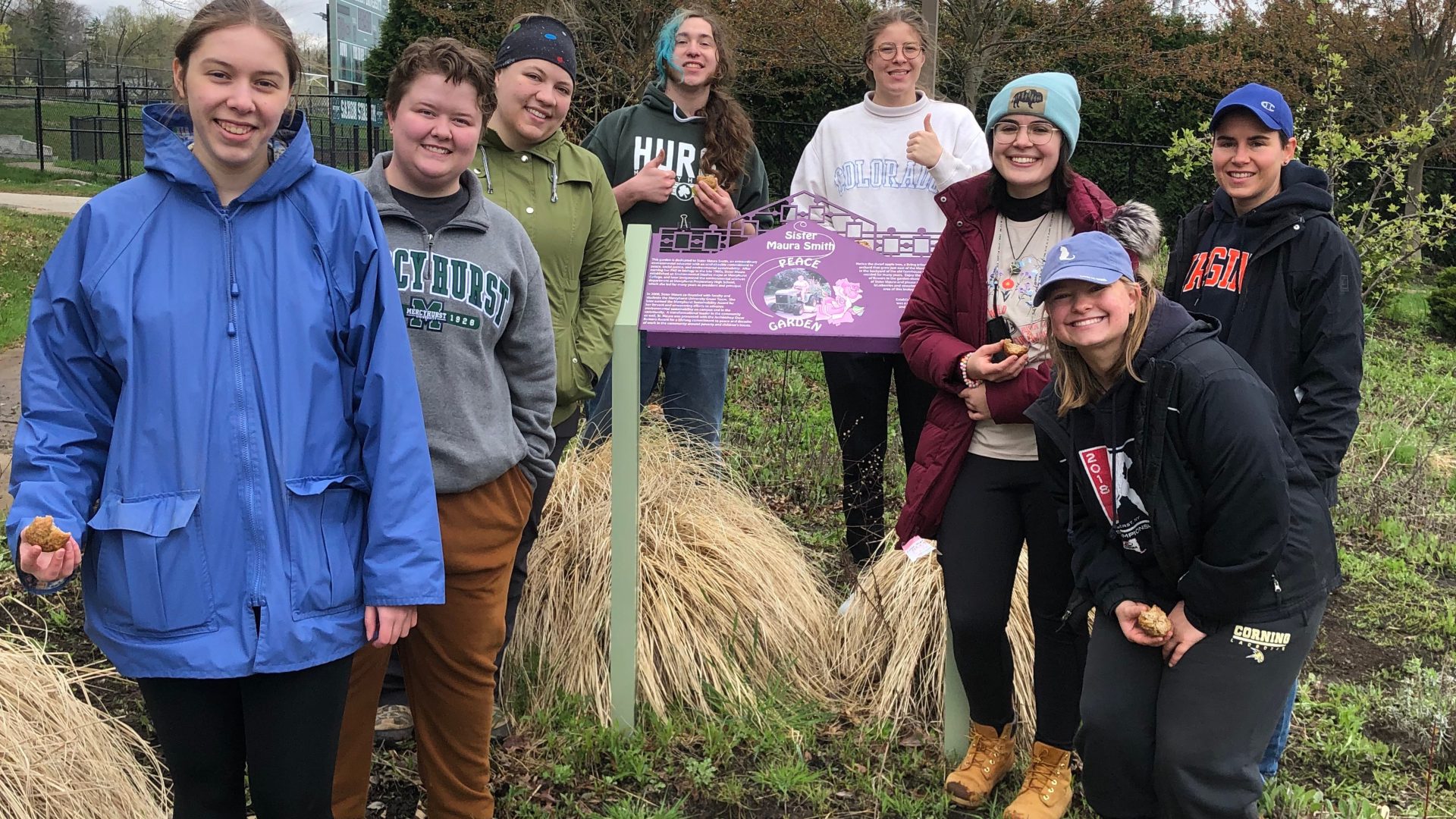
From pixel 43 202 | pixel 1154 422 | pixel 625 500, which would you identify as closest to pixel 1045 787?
pixel 1154 422

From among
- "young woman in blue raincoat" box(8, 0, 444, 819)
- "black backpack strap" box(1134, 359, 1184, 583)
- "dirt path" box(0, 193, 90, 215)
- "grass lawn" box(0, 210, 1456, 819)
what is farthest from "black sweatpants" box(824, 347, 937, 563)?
"dirt path" box(0, 193, 90, 215)

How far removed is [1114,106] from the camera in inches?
567

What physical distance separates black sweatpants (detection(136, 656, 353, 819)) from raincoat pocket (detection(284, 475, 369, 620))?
144 mm

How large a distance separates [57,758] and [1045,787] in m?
2.58

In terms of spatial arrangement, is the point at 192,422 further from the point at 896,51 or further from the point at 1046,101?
the point at 896,51

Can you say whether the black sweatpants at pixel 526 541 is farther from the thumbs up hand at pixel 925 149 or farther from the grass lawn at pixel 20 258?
the grass lawn at pixel 20 258

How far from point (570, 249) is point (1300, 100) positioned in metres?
13.0

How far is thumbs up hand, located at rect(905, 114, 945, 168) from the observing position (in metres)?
4.04

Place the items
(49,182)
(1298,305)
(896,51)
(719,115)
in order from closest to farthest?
(1298,305)
(896,51)
(719,115)
(49,182)

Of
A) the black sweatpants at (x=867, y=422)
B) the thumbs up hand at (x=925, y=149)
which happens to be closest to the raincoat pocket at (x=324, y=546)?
the black sweatpants at (x=867, y=422)

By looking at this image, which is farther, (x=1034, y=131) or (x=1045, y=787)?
(x=1045, y=787)

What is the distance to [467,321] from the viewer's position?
2680 mm

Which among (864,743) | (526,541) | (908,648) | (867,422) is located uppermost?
(867,422)

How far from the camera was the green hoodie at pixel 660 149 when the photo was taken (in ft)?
14.7
